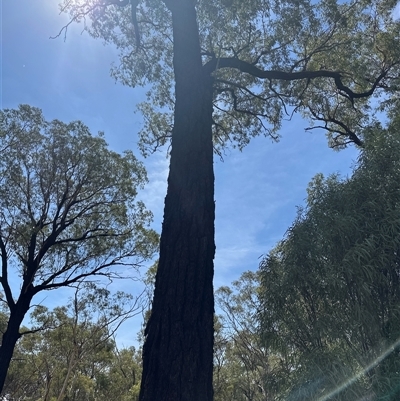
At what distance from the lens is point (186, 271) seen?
296 centimetres

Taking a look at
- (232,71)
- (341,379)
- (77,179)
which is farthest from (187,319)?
(77,179)

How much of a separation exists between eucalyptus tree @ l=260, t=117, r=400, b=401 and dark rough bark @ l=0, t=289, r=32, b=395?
6.67m

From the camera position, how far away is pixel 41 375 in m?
21.5

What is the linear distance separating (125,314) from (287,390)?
11586mm

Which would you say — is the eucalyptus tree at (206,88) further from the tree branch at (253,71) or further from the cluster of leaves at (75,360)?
the cluster of leaves at (75,360)

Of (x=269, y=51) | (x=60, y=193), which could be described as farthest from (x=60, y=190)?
(x=269, y=51)

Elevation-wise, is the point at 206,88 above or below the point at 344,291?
above

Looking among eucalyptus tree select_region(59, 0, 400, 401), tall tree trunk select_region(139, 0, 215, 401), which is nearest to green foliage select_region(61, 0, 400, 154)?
eucalyptus tree select_region(59, 0, 400, 401)

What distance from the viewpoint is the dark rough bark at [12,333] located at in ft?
29.7

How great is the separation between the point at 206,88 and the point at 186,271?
2.32m

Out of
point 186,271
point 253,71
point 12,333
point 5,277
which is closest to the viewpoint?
point 186,271

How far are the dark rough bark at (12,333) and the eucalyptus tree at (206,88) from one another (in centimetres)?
508

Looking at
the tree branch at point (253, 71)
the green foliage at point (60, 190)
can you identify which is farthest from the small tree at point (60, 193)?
the tree branch at point (253, 71)

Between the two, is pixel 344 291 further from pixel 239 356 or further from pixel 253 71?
pixel 239 356
